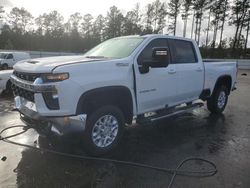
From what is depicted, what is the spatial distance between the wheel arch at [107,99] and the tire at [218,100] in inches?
143

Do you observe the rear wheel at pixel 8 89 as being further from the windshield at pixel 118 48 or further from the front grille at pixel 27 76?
the front grille at pixel 27 76

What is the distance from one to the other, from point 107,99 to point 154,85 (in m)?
1.11

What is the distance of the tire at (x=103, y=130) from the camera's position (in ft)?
15.0

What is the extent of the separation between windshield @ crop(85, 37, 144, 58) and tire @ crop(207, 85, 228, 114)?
3310 millimetres

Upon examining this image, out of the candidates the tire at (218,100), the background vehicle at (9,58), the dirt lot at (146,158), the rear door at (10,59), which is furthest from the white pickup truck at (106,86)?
the rear door at (10,59)

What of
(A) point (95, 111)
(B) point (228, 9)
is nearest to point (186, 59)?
(A) point (95, 111)

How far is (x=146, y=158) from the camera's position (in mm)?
4746

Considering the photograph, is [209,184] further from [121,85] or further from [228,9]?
[228,9]

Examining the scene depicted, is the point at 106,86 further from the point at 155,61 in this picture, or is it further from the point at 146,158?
the point at 146,158

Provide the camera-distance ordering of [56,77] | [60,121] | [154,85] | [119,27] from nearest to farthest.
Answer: [56,77] → [60,121] → [154,85] → [119,27]

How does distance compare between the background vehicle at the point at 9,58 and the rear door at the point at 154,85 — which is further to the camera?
the background vehicle at the point at 9,58

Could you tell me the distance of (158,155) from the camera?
16.1ft

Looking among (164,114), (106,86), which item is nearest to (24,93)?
(106,86)

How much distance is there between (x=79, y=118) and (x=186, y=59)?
330 cm
